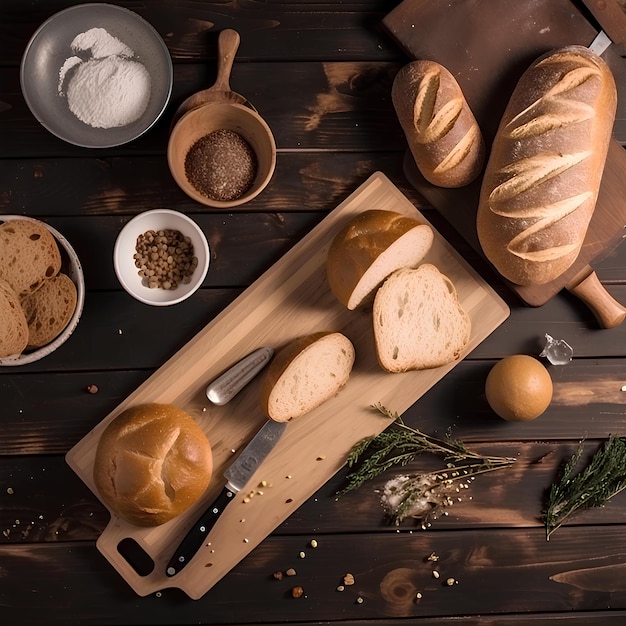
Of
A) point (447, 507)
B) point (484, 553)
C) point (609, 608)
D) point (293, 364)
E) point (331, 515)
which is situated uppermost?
point (293, 364)

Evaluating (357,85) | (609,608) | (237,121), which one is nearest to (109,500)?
(237,121)

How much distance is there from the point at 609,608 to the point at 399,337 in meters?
0.94

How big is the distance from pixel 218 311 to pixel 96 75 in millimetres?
624

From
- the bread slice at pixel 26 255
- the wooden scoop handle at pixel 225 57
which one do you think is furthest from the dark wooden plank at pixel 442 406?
the wooden scoop handle at pixel 225 57

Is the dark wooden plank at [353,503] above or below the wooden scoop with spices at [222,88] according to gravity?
below


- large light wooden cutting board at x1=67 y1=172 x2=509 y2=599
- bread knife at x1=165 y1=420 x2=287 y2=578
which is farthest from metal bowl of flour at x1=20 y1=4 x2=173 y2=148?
bread knife at x1=165 y1=420 x2=287 y2=578

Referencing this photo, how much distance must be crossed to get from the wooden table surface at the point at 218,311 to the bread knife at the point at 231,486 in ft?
0.49

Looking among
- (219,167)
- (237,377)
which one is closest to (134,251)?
(219,167)

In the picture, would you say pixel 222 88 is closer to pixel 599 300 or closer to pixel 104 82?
pixel 104 82

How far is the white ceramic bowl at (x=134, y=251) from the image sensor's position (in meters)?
1.54

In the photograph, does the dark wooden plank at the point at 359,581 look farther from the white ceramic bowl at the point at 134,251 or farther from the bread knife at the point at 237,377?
the white ceramic bowl at the point at 134,251

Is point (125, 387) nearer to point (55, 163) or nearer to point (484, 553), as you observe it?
point (55, 163)

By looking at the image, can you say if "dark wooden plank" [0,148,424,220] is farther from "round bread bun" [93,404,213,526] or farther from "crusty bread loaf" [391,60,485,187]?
"round bread bun" [93,404,213,526]

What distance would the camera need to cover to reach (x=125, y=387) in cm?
168
